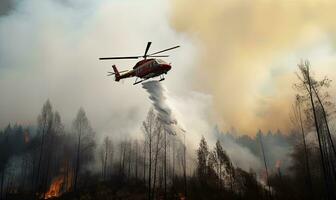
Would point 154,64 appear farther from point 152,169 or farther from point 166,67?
point 152,169

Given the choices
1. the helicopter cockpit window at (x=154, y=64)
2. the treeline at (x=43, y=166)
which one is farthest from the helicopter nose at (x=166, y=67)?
the treeline at (x=43, y=166)

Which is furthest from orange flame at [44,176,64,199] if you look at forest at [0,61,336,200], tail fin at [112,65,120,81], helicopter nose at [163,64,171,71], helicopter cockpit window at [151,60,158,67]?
helicopter nose at [163,64,171,71]

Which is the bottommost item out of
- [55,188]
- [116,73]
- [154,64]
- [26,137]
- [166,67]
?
[55,188]

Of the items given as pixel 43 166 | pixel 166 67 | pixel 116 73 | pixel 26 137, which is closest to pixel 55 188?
pixel 43 166

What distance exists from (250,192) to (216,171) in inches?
349

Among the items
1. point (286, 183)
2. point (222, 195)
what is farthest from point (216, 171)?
point (286, 183)

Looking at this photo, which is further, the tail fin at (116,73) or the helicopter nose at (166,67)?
the tail fin at (116,73)

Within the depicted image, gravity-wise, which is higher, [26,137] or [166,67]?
[26,137]

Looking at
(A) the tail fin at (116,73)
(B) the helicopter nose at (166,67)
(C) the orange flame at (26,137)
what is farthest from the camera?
(C) the orange flame at (26,137)

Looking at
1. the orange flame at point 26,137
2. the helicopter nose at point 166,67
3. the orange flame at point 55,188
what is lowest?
the orange flame at point 55,188

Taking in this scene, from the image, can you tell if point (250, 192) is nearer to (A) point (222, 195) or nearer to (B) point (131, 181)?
(A) point (222, 195)

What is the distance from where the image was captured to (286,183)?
85.2 meters

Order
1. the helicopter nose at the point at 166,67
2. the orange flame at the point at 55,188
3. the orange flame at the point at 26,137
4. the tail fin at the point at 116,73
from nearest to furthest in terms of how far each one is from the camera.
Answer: the helicopter nose at the point at 166,67 < the tail fin at the point at 116,73 < the orange flame at the point at 55,188 < the orange flame at the point at 26,137

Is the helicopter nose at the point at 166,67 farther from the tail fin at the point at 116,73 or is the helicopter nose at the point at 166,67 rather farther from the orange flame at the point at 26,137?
the orange flame at the point at 26,137
